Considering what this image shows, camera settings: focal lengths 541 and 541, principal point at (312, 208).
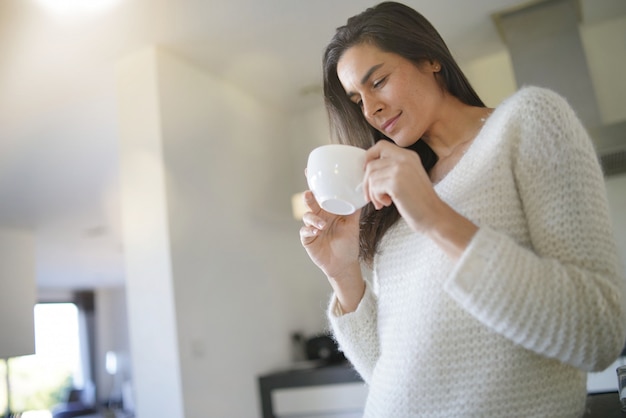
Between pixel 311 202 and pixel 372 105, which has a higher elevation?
pixel 372 105

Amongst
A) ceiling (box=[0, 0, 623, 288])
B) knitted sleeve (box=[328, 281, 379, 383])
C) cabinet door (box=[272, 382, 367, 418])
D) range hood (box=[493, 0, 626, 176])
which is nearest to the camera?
knitted sleeve (box=[328, 281, 379, 383])

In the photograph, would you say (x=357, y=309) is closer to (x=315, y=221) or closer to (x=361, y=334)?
(x=361, y=334)

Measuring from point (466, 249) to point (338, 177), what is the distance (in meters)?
0.20

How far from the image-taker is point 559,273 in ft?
1.62

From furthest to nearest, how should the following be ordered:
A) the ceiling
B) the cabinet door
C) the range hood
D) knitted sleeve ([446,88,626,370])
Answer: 1. the range hood
2. the cabinet door
3. the ceiling
4. knitted sleeve ([446,88,626,370])

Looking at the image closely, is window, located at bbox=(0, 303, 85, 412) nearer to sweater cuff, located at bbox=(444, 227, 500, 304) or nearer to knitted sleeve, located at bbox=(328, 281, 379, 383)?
knitted sleeve, located at bbox=(328, 281, 379, 383)

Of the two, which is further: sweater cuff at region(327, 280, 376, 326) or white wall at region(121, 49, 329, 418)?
white wall at region(121, 49, 329, 418)

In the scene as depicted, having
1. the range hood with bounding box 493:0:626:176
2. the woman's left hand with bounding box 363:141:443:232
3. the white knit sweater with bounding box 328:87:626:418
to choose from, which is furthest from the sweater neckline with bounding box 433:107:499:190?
the range hood with bounding box 493:0:626:176

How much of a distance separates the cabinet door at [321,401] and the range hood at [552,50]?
157 centimetres

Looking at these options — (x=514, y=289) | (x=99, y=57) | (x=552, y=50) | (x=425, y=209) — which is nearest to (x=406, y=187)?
(x=425, y=209)

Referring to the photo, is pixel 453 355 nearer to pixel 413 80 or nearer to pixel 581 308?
pixel 581 308

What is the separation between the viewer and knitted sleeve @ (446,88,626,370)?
0.49 m

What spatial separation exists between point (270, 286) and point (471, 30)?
1.71 metres

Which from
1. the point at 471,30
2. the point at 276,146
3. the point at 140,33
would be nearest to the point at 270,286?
the point at 276,146
